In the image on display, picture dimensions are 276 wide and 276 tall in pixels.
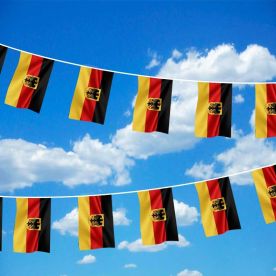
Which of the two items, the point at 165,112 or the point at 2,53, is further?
the point at 165,112

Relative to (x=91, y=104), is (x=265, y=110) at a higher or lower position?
lower

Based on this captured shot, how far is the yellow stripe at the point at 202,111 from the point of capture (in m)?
4.88

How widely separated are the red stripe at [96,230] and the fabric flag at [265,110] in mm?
1511

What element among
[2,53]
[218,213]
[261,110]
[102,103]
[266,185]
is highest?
[2,53]

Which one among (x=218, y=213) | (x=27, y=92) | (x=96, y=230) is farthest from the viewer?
(x=96, y=230)

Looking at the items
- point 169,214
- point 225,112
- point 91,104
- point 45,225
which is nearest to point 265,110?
point 225,112

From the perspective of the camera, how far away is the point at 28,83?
4906mm

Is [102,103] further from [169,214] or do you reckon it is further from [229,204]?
[229,204]

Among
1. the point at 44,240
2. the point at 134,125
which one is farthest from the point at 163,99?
the point at 44,240

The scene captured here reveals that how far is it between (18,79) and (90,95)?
63cm

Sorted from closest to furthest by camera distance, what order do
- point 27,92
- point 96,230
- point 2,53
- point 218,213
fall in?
point 2,53
point 27,92
point 218,213
point 96,230

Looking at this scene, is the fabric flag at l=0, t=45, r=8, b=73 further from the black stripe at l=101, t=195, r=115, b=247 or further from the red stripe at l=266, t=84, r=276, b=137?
the red stripe at l=266, t=84, r=276, b=137

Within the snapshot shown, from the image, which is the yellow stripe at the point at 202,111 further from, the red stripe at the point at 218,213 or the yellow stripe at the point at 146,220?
the yellow stripe at the point at 146,220

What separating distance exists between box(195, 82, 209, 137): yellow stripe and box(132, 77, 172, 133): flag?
0.26 metres
